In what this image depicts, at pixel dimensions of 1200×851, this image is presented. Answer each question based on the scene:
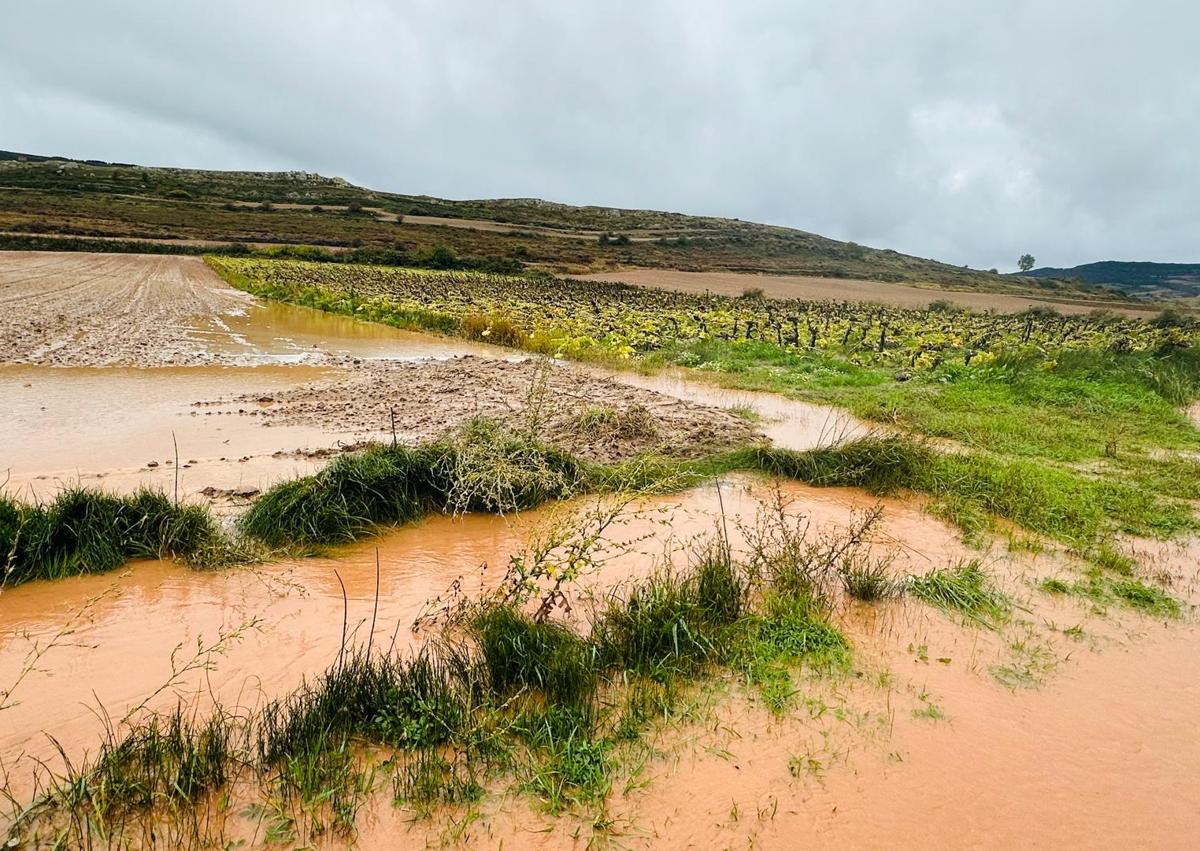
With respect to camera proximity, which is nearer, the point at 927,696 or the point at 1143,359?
the point at 927,696

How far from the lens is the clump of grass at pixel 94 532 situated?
4461mm

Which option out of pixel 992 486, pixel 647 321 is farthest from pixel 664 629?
pixel 647 321

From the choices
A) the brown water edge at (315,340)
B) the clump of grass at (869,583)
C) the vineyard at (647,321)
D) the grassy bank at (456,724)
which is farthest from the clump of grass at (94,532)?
the vineyard at (647,321)

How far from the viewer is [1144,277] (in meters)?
113

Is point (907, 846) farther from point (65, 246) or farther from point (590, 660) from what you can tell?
point (65, 246)

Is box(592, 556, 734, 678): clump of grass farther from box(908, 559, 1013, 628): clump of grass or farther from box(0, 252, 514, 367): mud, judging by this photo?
box(0, 252, 514, 367): mud

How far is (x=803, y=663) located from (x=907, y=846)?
1.22 metres

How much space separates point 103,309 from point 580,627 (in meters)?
19.7

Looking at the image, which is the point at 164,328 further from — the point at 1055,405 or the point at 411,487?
the point at 1055,405

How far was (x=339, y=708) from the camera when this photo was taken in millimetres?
3070

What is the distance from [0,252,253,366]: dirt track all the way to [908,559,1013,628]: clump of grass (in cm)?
1254

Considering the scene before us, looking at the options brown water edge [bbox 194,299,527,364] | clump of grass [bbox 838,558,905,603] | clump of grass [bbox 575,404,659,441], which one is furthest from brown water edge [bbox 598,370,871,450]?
brown water edge [bbox 194,299,527,364]

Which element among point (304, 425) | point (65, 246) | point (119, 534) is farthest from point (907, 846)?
point (65, 246)

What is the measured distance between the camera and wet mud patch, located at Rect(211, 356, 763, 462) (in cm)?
809
